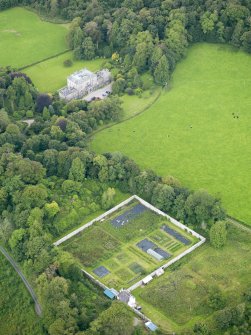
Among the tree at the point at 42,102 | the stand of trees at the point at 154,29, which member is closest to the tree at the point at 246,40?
the stand of trees at the point at 154,29

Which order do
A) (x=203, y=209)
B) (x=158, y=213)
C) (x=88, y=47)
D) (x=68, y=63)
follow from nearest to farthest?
(x=203, y=209) → (x=158, y=213) → (x=68, y=63) → (x=88, y=47)

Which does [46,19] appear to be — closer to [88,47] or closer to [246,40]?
[88,47]

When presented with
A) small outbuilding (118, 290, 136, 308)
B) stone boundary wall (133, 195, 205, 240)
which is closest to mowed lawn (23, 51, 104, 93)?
stone boundary wall (133, 195, 205, 240)

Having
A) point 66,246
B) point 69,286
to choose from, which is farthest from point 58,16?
point 69,286

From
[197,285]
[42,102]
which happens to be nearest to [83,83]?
[42,102]

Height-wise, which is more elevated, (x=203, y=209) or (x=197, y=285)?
(x=203, y=209)

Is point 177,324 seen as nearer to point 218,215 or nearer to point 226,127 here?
point 218,215
